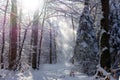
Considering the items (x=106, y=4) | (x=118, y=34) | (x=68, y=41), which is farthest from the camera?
(x=68, y=41)

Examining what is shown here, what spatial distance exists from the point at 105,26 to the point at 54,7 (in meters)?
14.5

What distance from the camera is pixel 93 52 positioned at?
764 inches

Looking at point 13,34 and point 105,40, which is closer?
point 105,40

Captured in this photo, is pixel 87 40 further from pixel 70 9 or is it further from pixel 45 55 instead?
pixel 45 55

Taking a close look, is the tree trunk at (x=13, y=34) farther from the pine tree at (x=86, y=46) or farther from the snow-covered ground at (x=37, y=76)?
the pine tree at (x=86, y=46)

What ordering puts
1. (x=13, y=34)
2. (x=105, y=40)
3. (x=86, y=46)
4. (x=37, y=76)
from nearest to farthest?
(x=105, y=40), (x=37, y=76), (x=13, y=34), (x=86, y=46)

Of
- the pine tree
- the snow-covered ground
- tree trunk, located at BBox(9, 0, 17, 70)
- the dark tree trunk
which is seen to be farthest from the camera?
the pine tree

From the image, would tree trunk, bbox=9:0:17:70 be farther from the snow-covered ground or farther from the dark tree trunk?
the dark tree trunk

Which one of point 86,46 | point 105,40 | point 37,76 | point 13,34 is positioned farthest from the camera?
point 86,46

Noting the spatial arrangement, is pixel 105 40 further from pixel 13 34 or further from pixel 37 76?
pixel 13 34

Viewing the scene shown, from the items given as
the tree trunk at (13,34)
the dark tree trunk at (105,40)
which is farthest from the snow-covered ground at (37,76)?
the dark tree trunk at (105,40)

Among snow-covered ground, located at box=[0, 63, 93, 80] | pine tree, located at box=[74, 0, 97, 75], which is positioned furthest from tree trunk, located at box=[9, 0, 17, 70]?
pine tree, located at box=[74, 0, 97, 75]

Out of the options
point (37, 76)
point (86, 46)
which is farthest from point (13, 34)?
point (86, 46)

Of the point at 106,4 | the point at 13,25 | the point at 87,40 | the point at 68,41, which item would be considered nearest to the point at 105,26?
the point at 106,4
